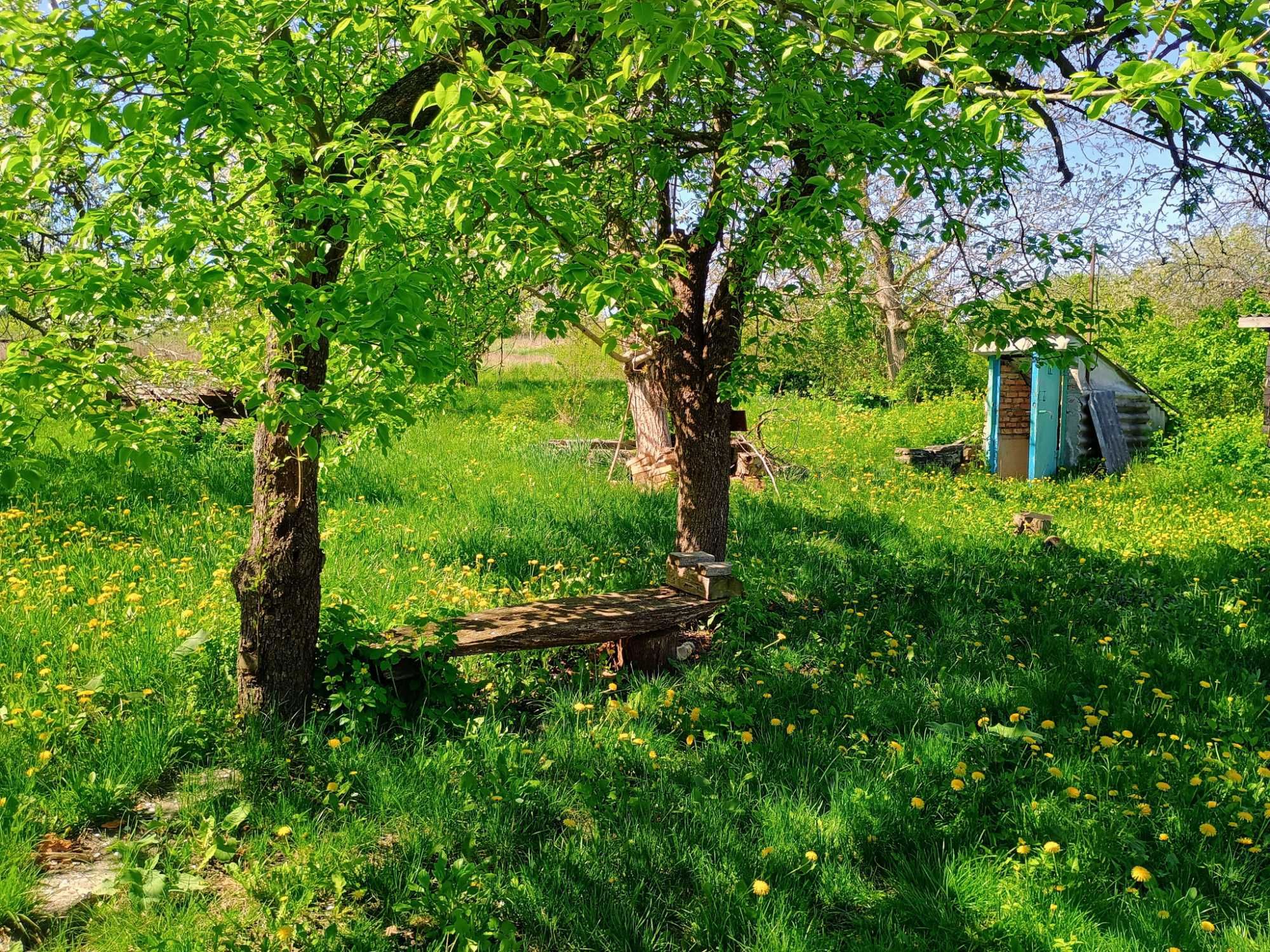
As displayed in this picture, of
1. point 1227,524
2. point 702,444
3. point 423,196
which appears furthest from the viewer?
point 1227,524

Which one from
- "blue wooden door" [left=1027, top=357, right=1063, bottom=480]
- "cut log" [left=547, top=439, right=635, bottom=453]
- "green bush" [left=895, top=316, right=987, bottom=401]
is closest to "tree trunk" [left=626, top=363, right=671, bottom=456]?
"cut log" [left=547, top=439, right=635, bottom=453]

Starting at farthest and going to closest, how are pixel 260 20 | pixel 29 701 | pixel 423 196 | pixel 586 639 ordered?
pixel 586 639 → pixel 29 701 → pixel 423 196 → pixel 260 20

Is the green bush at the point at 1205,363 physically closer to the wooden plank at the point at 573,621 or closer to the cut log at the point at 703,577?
the cut log at the point at 703,577

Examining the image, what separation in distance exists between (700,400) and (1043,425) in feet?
30.1

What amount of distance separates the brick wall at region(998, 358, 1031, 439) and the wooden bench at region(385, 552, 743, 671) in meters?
9.34

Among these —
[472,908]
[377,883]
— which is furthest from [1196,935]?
[377,883]

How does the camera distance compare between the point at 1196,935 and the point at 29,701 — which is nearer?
the point at 1196,935

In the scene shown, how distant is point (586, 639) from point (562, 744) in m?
0.82

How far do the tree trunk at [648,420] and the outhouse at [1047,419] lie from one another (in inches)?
229

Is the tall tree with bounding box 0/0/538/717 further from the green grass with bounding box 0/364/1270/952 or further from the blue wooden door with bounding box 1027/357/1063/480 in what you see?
Result: the blue wooden door with bounding box 1027/357/1063/480

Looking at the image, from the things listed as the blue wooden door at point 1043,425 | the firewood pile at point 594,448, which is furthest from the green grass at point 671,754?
the blue wooden door at point 1043,425

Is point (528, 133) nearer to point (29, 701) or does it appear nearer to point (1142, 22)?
point (1142, 22)

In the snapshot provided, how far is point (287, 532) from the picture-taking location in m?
4.02

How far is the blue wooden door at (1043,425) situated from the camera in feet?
43.2
